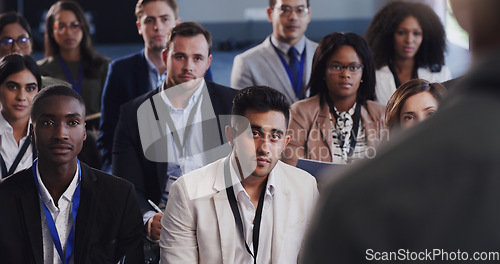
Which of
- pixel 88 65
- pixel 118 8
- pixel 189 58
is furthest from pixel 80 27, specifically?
pixel 118 8

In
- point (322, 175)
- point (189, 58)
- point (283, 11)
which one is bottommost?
point (322, 175)

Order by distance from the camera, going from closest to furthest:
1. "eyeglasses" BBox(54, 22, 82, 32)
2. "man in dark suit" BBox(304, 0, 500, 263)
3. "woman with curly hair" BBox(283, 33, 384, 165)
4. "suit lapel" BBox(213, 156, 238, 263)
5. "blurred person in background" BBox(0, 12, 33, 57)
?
"man in dark suit" BBox(304, 0, 500, 263) → "suit lapel" BBox(213, 156, 238, 263) → "woman with curly hair" BBox(283, 33, 384, 165) → "blurred person in background" BBox(0, 12, 33, 57) → "eyeglasses" BBox(54, 22, 82, 32)

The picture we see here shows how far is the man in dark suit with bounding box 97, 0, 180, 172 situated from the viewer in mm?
3258

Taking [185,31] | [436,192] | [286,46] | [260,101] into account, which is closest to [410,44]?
[286,46]

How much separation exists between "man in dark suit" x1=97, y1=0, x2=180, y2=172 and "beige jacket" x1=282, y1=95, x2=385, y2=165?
76 cm

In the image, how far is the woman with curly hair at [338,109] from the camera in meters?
2.88

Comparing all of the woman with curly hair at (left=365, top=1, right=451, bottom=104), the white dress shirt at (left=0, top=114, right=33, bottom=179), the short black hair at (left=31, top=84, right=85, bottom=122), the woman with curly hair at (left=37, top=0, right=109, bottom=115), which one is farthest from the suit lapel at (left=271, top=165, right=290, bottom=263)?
the woman with curly hair at (left=37, top=0, right=109, bottom=115)

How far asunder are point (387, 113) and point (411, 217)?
2142 millimetres

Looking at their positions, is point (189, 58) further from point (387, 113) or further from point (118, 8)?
point (118, 8)

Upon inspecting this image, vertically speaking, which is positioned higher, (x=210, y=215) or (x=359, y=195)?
(x=359, y=195)

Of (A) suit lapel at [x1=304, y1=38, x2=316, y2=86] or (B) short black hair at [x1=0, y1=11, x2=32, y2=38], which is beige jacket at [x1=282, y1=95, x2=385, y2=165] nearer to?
(A) suit lapel at [x1=304, y1=38, x2=316, y2=86]

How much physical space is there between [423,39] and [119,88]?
1638 mm

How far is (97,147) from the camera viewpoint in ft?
10.3

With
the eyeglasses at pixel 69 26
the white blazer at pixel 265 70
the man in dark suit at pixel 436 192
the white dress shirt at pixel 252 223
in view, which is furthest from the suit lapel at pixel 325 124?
the man in dark suit at pixel 436 192
